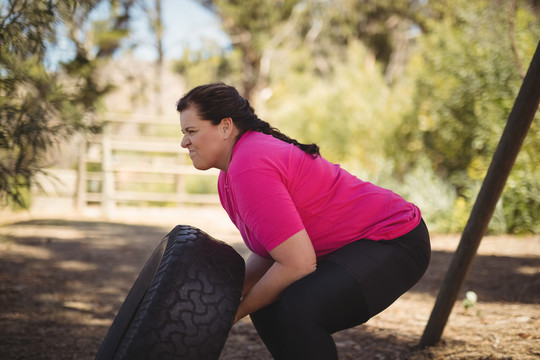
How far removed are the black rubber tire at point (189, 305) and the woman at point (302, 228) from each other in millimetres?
121

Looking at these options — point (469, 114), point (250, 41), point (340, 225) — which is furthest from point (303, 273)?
point (250, 41)

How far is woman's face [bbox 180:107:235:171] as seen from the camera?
207 cm

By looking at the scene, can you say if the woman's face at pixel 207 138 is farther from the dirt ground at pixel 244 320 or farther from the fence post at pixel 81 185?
the fence post at pixel 81 185

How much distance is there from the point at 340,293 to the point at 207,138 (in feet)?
2.71

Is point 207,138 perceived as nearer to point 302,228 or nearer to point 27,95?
point 302,228

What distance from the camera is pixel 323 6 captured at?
2553 centimetres

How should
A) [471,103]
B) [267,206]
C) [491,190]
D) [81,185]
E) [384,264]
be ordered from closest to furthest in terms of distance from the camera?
[267,206] → [384,264] → [491,190] → [471,103] → [81,185]

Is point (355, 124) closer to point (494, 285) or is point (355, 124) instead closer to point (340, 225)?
point (494, 285)

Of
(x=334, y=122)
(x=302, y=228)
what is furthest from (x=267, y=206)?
(x=334, y=122)

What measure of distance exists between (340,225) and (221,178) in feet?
1.92

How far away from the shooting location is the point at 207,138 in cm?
208

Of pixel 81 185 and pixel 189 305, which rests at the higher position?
pixel 189 305

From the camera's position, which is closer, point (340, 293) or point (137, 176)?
point (340, 293)

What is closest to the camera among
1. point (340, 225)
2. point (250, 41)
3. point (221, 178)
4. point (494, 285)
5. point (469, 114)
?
point (340, 225)
